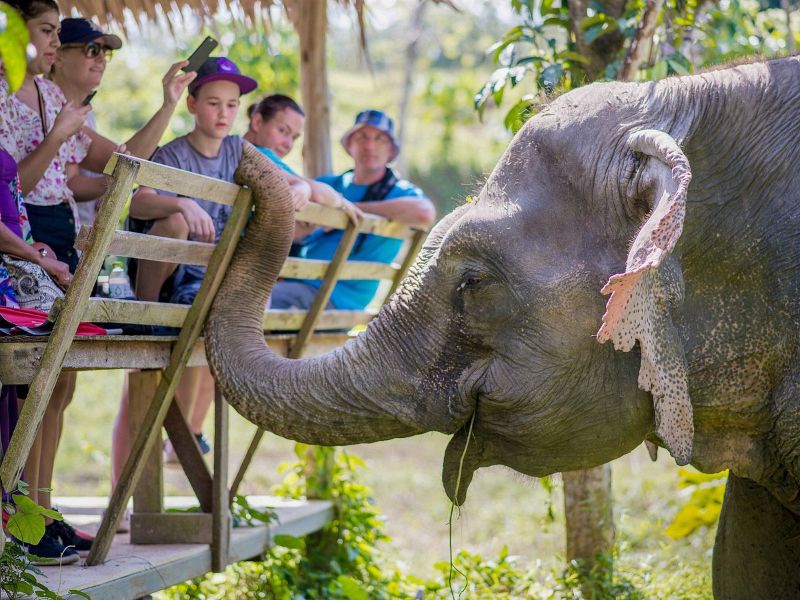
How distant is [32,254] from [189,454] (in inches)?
49.6

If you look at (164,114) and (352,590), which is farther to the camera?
(352,590)

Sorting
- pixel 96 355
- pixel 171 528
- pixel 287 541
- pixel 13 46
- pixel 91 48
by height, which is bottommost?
pixel 287 541

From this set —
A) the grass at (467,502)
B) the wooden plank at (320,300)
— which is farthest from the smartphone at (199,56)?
the grass at (467,502)

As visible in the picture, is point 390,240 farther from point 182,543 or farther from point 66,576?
point 66,576

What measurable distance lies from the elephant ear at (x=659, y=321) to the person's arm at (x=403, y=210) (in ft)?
8.36

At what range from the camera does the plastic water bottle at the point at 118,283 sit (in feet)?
12.9

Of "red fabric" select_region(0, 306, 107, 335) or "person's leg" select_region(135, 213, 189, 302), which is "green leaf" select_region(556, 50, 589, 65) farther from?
"red fabric" select_region(0, 306, 107, 335)

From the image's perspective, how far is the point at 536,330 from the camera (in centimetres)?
301

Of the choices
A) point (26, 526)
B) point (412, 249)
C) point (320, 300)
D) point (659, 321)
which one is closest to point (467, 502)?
point (412, 249)

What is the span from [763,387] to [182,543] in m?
2.45

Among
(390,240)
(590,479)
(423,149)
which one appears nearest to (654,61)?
(390,240)

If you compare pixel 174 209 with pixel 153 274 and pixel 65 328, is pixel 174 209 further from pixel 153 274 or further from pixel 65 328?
pixel 65 328

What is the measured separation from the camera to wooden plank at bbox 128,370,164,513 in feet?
14.6

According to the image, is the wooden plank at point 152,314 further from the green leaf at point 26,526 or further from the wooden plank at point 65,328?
the green leaf at point 26,526
